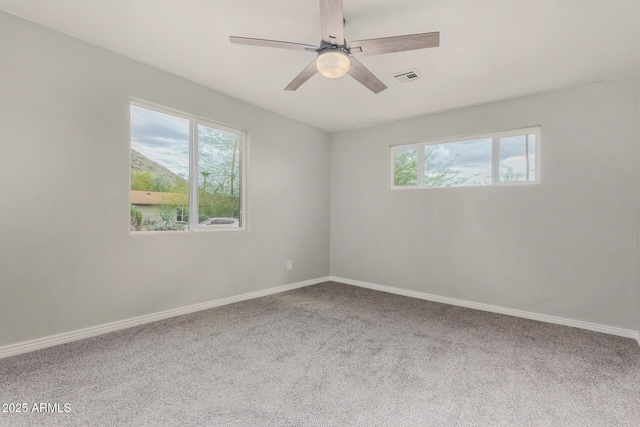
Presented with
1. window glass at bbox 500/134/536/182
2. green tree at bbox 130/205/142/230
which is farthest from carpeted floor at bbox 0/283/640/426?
window glass at bbox 500/134/536/182

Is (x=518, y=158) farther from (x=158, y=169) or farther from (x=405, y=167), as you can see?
(x=158, y=169)

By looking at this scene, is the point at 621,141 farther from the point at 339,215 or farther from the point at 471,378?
the point at 339,215

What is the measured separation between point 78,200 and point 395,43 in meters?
2.66

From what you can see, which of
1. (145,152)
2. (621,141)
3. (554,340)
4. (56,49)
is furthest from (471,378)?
(56,49)

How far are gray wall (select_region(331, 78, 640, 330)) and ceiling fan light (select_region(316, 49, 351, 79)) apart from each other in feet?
8.02

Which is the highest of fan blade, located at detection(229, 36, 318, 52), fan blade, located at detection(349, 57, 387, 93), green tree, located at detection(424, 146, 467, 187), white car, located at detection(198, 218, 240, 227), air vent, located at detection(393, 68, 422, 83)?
air vent, located at detection(393, 68, 422, 83)

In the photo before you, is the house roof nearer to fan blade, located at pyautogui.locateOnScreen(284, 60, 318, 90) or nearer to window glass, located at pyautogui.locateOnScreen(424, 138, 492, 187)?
fan blade, located at pyautogui.locateOnScreen(284, 60, 318, 90)

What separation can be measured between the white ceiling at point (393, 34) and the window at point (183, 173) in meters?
0.54

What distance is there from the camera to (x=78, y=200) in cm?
254

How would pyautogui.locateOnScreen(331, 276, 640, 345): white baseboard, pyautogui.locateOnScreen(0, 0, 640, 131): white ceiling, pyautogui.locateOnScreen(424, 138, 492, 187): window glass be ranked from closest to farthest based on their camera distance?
1. pyautogui.locateOnScreen(0, 0, 640, 131): white ceiling
2. pyautogui.locateOnScreen(331, 276, 640, 345): white baseboard
3. pyautogui.locateOnScreen(424, 138, 492, 187): window glass

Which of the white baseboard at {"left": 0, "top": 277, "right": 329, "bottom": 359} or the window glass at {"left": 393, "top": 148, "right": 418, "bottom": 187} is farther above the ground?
the window glass at {"left": 393, "top": 148, "right": 418, "bottom": 187}

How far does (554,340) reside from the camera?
2.73m

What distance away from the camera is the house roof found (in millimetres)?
2982

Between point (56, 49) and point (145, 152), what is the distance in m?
0.99
